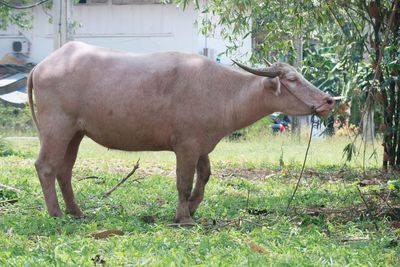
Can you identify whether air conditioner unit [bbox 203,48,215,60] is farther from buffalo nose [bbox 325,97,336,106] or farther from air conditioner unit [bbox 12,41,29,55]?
buffalo nose [bbox 325,97,336,106]

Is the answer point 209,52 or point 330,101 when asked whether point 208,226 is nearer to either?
point 330,101

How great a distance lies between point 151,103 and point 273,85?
1.12 m

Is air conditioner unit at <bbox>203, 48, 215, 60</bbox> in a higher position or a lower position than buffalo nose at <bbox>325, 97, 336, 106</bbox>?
lower

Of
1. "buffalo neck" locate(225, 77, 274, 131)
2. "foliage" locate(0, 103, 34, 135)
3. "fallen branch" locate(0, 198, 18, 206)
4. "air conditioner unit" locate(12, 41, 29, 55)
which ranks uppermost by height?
"buffalo neck" locate(225, 77, 274, 131)

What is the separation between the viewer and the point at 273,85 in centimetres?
759

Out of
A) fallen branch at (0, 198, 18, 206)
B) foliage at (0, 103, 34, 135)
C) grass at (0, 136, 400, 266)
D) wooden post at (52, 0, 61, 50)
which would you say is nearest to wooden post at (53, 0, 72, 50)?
wooden post at (52, 0, 61, 50)

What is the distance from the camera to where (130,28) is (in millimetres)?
28516

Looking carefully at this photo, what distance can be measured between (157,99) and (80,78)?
72 cm

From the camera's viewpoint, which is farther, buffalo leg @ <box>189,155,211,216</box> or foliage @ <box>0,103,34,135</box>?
foliage @ <box>0,103,34,135</box>

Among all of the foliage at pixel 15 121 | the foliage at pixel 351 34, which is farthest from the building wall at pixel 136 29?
the foliage at pixel 351 34

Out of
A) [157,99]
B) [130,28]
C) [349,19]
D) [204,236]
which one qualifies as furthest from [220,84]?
[130,28]

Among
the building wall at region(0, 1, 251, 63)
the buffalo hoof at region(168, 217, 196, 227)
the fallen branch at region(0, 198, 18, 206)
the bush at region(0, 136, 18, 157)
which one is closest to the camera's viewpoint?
the buffalo hoof at region(168, 217, 196, 227)

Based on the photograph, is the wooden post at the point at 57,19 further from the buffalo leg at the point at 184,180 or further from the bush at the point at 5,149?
the buffalo leg at the point at 184,180

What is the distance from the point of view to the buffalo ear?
758cm
